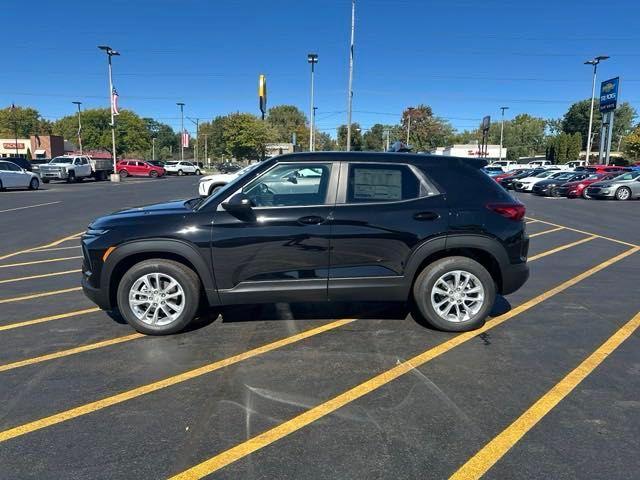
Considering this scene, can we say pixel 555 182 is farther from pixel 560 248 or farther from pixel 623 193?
pixel 560 248

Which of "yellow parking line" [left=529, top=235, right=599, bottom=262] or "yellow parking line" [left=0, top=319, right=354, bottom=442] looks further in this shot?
"yellow parking line" [left=529, top=235, right=599, bottom=262]

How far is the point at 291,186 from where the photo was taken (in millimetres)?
4574

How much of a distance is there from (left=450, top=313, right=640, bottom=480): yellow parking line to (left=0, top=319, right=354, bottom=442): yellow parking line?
6.68 feet

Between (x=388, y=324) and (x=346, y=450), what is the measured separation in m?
2.23

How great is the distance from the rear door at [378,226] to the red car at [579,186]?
74.8ft

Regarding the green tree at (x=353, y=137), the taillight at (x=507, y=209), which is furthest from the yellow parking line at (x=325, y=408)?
the green tree at (x=353, y=137)

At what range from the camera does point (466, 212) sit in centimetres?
454

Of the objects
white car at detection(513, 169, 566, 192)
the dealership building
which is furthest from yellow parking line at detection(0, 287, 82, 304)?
the dealership building

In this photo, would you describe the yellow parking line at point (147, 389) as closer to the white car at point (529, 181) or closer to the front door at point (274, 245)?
the front door at point (274, 245)

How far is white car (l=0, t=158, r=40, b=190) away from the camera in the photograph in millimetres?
23667

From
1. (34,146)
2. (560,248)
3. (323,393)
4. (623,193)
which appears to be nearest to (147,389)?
(323,393)

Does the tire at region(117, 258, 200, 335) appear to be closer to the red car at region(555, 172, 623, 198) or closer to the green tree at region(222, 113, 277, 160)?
the red car at region(555, 172, 623, 198)

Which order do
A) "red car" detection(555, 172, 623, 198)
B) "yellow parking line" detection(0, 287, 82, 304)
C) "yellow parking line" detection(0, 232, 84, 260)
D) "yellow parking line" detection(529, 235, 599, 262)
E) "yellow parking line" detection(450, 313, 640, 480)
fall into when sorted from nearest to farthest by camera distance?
"yellow parking line" detection(450, 313, 640, 480)
"yellow parking line" detection(0, 287, 82, 304)
"yellow parking line" detection(0, 232, 84, 260)
"yellow parking line" detection(529, 235, 599, 262)
"red car" detection(555, 172, 623, 198)

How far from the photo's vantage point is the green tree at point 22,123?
10506 cm
